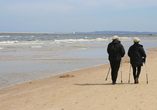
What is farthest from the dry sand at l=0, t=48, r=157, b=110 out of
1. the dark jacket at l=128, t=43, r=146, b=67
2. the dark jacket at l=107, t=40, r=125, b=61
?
the dark jacket at l=107, t=40, r=125, b=61

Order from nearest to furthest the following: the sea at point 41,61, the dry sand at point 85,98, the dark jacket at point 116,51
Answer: the dry sand at point 85,98, the dark jacket at point 116,51, the sea at point 41,61

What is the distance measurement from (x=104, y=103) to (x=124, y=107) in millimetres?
562

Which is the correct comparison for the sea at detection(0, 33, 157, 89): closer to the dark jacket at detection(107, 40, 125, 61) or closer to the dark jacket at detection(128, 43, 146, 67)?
the dark jacket at detection(107, 40, 125, 61)

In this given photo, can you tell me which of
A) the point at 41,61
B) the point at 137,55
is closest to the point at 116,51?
the point at 137,55

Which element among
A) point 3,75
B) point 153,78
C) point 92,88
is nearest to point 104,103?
point 92,88

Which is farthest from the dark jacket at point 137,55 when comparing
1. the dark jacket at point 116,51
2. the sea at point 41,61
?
the sea at point 41,61

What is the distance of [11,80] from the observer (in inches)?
437

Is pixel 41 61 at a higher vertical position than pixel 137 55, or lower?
lower

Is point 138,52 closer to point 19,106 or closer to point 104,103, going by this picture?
point 104,103

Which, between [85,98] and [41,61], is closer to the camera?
[85,98]

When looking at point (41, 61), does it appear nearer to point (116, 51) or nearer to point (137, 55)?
point (116, 51)

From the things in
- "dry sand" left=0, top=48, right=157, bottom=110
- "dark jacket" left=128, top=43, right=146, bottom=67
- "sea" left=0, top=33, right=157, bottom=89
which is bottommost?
"sea" left=0, top=33, right=157, bottom=89

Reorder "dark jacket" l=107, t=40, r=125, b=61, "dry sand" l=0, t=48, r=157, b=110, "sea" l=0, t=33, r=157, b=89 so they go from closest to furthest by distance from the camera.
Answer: "dry sand" l=0, t=48, r=157, b=110
"dark jacket" l=107, t=40, r=125, b=61
"sea" l=0, t=33, r=157, b=89

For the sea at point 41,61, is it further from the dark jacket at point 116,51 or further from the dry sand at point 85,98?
the dark jacket at point 116,51
